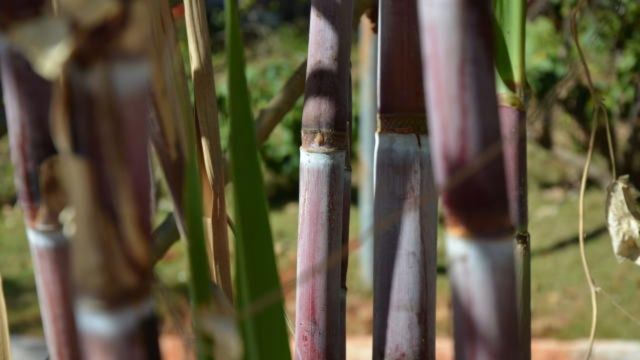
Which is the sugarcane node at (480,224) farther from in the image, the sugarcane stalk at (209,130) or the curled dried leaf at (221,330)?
the sugarcane stalk at (209,130)

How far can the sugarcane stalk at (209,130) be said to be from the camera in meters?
0.44

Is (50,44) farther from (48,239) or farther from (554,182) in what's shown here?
(554,182)

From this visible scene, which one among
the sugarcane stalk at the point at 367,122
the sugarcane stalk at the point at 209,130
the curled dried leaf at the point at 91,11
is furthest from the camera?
the sugarcane stalk at the point at 367,122

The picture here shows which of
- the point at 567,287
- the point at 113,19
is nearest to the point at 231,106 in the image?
the point at 113,19

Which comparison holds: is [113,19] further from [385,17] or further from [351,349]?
[351,349]

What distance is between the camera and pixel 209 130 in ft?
1.46

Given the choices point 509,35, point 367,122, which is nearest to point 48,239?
point 509,35

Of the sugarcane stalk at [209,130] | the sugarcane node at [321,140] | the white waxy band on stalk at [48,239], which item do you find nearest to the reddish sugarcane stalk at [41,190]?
the white waxy band on stalk at [48,239]

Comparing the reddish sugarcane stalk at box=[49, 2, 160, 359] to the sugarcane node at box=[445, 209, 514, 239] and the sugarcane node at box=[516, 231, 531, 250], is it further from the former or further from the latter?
the sugarcane node at box=[516, 231, 531, 250]

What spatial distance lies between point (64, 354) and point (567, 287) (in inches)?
76.8

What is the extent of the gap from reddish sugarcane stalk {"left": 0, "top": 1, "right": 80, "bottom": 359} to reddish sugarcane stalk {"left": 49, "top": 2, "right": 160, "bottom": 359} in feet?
0.14

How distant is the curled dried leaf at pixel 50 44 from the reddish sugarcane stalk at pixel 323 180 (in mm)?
254

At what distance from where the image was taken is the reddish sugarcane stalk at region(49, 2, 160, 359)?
254mm

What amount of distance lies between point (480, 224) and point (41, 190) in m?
0.16
